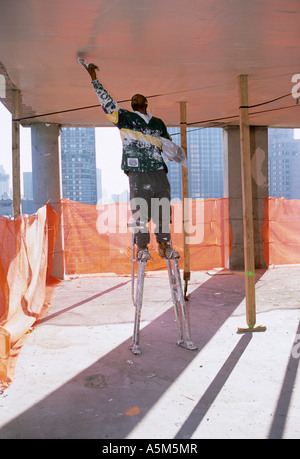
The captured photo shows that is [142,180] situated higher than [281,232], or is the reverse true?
[142,180]

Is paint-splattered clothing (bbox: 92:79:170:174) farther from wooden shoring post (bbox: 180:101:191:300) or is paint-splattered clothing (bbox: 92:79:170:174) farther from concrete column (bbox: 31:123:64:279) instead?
concrete column (bbox: 31:123:64:279)

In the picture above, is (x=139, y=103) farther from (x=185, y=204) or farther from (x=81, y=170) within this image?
(x=81, y=170)

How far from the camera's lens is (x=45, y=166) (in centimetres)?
950

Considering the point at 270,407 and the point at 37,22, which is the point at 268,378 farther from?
the point at 37,22

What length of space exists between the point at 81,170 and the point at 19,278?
159 meters

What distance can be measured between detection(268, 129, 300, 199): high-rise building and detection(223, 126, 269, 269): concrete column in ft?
425

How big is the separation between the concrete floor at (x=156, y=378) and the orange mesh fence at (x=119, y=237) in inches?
142

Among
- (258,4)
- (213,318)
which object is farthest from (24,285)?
(258,4)

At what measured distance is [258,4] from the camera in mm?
3881

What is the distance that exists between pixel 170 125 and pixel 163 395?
788 centimetres

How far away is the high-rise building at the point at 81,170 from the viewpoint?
15825 centimetres

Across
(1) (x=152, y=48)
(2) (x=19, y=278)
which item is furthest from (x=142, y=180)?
(2) (x=19, y=278)
